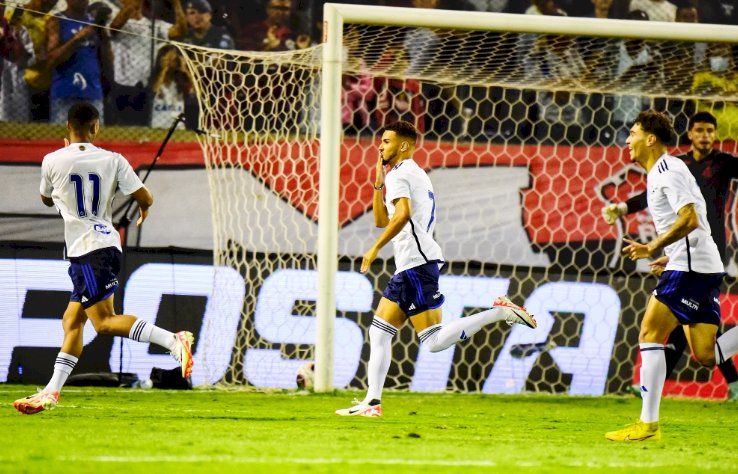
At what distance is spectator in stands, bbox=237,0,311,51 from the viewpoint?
1134cm

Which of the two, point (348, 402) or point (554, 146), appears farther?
point (554, 146)

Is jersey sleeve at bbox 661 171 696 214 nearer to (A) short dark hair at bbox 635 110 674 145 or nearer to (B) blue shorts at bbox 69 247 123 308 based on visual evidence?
(A) short dark hair at bbox 635 110 674 145

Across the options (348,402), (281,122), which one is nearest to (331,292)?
(348,402)

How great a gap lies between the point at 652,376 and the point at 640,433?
31 cm

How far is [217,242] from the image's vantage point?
9359mm

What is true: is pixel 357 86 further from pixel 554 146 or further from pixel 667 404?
pixel 667 404

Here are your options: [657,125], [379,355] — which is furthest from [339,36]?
[657,125]

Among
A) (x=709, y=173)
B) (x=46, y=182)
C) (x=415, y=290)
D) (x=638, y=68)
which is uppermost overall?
(x=638, y=68)

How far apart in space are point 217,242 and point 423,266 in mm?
2756

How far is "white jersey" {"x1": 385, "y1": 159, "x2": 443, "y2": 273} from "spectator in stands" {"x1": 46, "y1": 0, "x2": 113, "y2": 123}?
4.33 m

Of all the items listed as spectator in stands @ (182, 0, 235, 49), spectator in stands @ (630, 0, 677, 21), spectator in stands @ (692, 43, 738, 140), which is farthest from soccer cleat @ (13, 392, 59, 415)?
spectator in stands @ (630, 0, 677, 21)

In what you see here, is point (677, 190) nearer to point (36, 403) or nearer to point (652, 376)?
point (652, 376)

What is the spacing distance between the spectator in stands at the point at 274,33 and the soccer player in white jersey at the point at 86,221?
4582 millimetres

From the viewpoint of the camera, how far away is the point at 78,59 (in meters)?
10.7
